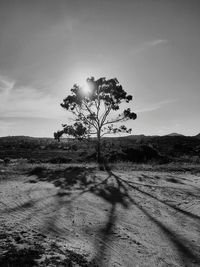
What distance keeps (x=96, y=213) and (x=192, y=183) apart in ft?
21.5

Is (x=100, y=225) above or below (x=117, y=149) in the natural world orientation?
below

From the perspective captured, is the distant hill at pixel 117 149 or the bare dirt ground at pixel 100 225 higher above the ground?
the distant hill at pixel 117 149

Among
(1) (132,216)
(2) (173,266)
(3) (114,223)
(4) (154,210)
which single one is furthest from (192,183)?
(2) (173,266)

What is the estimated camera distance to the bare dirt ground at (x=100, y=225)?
434 centimetres

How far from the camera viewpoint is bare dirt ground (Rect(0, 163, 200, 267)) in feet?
14.2

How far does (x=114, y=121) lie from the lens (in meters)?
23.5

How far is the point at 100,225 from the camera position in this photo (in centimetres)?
605

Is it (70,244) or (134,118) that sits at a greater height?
(134,118)

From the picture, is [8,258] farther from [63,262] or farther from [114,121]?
[114,121]

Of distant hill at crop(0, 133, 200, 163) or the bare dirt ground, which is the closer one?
the bare dirt ground

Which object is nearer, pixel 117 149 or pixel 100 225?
pixel 100 225

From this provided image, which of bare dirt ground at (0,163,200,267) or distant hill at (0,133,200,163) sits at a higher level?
distant hill at (0,133,200,163)

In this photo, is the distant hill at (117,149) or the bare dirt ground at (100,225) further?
the distant hill at (117,149)

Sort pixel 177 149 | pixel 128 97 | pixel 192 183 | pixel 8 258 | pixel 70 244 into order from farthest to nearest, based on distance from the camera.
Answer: pixel 177 149
pixel 128 97
pixel 192 183
pixel 70 244
pixel 8 258
